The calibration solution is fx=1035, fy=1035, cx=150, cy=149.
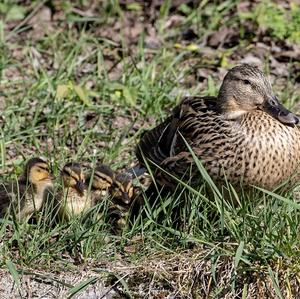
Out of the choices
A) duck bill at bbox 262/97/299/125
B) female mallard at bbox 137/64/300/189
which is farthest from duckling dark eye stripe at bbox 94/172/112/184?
duck bill at bbox 262/97/299/125

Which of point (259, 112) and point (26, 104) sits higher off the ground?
point (259, 112)

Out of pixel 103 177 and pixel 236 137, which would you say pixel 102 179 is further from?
pixel 236 137

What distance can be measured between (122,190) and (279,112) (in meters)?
0.96

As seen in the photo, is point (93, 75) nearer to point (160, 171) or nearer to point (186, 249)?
point (160, 171)

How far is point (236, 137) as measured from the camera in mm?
5531

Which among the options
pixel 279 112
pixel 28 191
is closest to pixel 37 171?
pixel 28 191

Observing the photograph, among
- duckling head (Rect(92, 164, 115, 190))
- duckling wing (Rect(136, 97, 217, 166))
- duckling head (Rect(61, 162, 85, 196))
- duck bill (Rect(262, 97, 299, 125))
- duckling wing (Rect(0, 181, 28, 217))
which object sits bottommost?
duckling wing (Rect(0, 181, 28, 217))

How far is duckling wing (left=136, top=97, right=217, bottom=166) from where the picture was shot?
577cm

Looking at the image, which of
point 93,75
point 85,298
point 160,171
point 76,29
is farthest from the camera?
point 76,29

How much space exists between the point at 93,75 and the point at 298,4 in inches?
76.9

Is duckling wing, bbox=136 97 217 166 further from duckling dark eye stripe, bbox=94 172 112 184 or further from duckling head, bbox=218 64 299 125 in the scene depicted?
duckling dark eye stripe, bbox=94 172 112 184

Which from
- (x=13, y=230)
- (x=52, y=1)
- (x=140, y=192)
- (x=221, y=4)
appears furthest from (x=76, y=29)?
(x=13, y=230)

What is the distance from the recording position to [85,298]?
504cm

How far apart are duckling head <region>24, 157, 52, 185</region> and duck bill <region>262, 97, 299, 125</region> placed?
1256mm
